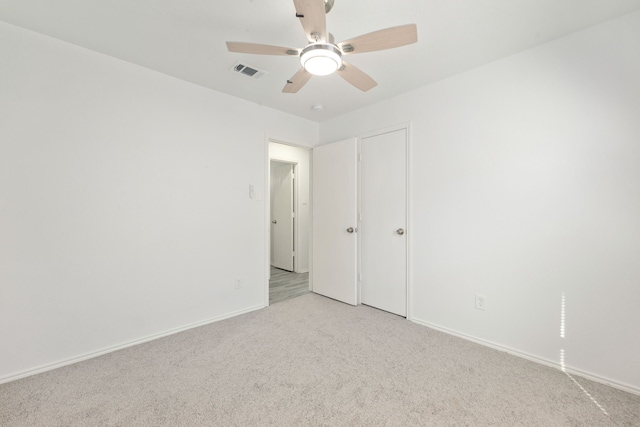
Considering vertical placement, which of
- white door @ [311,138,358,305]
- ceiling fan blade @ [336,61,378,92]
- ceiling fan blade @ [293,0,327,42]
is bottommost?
white door @ [311,138,358,305]

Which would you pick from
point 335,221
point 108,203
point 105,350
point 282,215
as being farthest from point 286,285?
point 108,203

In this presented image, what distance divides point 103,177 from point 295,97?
1.98m

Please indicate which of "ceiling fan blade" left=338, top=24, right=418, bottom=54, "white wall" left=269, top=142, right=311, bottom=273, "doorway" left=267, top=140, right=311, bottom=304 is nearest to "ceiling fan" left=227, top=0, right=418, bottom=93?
"ceiling fan blade" left=338, top=24, right=418, bottom=54

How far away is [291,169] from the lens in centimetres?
511

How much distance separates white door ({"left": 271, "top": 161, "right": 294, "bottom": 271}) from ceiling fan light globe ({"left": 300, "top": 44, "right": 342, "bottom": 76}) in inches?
139

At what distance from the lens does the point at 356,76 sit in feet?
5.98

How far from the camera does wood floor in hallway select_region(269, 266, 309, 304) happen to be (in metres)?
3.73

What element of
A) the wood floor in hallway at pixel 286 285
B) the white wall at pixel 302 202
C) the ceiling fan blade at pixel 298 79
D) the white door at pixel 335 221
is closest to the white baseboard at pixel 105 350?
the wood floor in hallway at pixel 286 285

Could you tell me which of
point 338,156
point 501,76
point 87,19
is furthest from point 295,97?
point 501,76

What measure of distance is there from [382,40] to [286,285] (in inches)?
141

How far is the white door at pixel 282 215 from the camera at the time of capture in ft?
17.0

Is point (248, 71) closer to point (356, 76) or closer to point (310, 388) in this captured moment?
point (356, 76)

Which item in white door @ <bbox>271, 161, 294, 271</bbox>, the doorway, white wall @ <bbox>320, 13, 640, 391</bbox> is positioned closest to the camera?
white wall @ <bbox>320, 13, 640, 391</bbox>

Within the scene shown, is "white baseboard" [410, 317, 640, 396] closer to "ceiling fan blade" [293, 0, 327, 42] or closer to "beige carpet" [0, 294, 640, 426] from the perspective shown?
"beige carpet" [0, 294, 640, 426]
